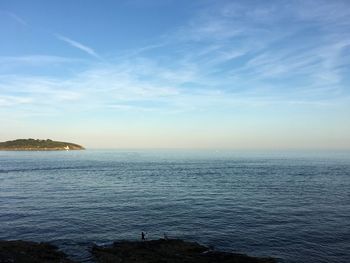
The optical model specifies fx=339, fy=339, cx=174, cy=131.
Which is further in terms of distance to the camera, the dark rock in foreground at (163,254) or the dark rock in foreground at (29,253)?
the dark rock in foreground at (163,254)

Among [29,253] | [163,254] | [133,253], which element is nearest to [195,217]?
[163,254]

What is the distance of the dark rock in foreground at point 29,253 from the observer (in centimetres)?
2755

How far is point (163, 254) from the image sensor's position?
98.0ft

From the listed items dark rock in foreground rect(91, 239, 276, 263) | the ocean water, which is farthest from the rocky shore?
the ocean water

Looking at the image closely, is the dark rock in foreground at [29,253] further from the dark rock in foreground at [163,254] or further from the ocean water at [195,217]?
the dark rock in foreground at [163,254]

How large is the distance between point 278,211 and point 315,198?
1442 cm

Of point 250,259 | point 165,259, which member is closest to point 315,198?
point 250,259

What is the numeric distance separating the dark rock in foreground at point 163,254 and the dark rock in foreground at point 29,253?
130 inches

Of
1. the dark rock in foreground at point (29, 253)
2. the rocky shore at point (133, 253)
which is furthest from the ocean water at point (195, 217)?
the rocky shore at point (133, 253)

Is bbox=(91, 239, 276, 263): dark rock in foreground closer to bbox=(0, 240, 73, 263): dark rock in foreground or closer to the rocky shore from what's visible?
the rocky shore

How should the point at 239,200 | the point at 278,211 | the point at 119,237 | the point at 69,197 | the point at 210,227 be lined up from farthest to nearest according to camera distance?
the point at 69,197 → the point at 239,200 → the point at 278,211 → the point at 210,227 → the point at 119,237

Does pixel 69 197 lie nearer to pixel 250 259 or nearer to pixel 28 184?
pixel 28 184

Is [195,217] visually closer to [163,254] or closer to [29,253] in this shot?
[163,254]

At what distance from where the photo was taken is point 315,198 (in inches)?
2343
